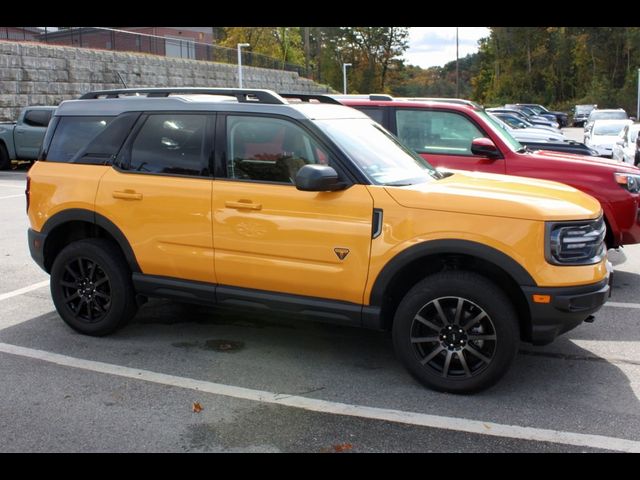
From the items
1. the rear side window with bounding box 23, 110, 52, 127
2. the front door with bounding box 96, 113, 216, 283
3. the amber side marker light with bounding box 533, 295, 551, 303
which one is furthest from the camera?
the rear side window with bounding box 23, 110, 52, 127

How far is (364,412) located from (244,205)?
1.65m

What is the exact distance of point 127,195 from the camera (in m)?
5.10

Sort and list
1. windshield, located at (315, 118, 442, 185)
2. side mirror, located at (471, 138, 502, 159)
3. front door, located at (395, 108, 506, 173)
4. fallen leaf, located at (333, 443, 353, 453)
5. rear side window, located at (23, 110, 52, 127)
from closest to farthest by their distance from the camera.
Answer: fallen leaf, located at (333, 443, 353, 453)
windshield, located at (315, 118, 442, 185)
side mirror, located at (471, 138, 502, 159)
front door, located at (395, 108, 506, 173)
rear side window, located at (23, 110, 52, 127)

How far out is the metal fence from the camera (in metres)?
25.5

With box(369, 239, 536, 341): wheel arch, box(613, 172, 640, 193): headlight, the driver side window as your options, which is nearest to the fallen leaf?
box(369, 239, 536, 341): wheel arch

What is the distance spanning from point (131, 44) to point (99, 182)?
2931 cm

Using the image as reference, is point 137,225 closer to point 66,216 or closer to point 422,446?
point 66,216

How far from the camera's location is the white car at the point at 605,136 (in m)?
19.7

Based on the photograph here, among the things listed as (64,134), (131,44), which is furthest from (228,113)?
(131,44)

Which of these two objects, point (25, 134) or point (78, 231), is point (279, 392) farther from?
point (25, 134)

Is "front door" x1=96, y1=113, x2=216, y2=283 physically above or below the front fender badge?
above

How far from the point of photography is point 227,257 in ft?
15.7

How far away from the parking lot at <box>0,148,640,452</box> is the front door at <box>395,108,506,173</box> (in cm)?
255

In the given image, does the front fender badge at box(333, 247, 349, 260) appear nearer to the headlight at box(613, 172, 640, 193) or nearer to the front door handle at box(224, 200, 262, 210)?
the front door handle at box(224, 200, 262, 210)
